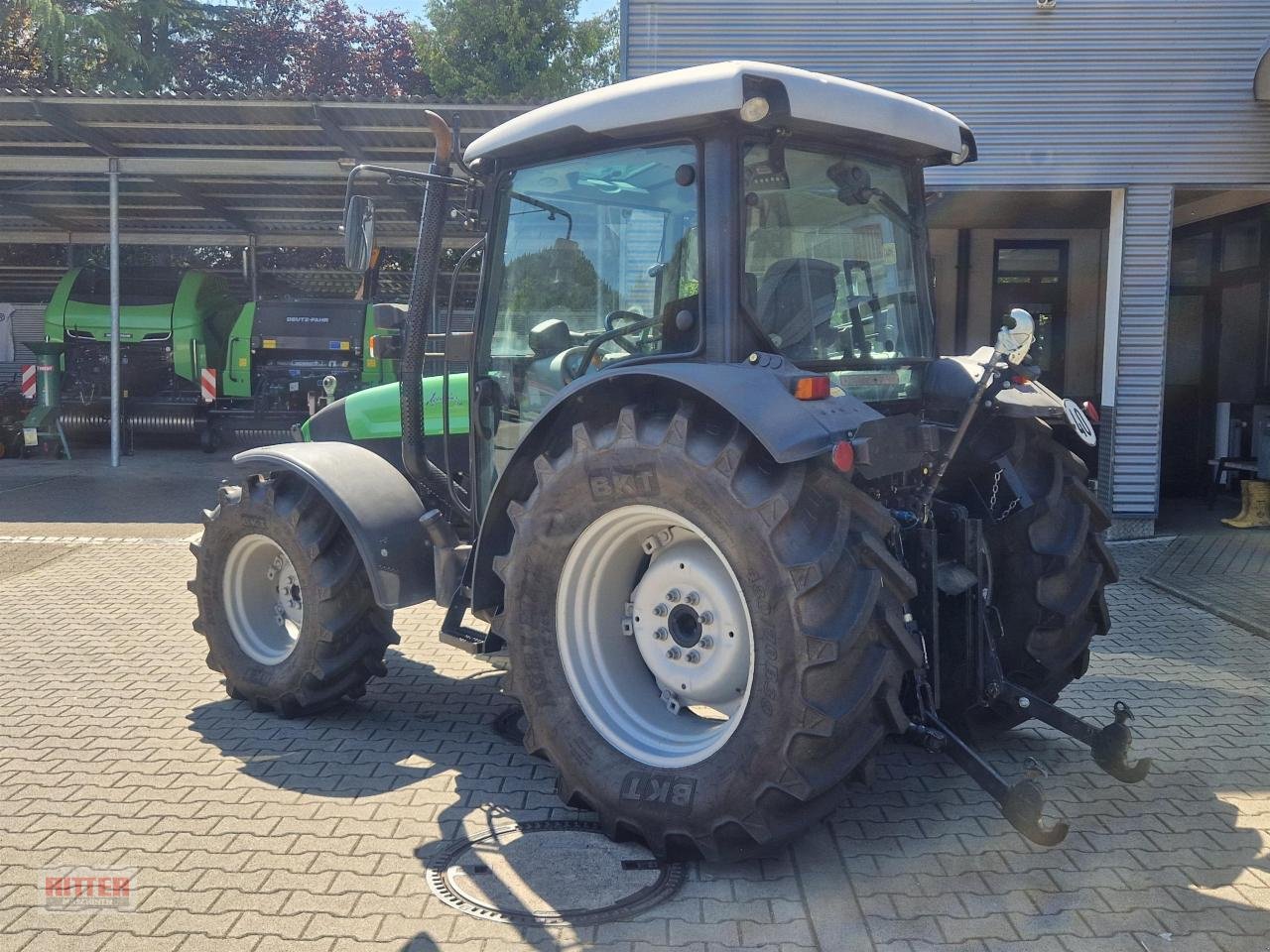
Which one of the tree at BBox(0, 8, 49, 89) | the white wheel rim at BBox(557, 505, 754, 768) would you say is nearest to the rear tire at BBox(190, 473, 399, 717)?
the white wheel rim at BBox(557, 505, 754, 768)

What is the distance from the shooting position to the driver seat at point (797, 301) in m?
3.55

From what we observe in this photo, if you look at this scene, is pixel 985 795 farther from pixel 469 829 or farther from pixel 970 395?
pixel 469 829

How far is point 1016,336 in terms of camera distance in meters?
3.49

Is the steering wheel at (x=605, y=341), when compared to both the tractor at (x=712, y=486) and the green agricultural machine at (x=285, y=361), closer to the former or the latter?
the tractor at (x=712, y=486)

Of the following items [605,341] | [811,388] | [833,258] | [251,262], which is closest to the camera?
[811,388]

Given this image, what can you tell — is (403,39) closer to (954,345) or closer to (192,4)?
(192,4)

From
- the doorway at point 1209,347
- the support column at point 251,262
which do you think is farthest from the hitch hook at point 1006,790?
the support column at point 251,262

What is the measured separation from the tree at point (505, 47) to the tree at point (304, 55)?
1.30 metres

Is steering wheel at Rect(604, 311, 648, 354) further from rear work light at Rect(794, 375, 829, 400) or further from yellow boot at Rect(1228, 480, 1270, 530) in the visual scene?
yellow boot at Rect(1228, 480, 1270, 530)

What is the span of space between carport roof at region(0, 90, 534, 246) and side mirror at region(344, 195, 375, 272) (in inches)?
276

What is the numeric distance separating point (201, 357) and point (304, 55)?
14383 mm

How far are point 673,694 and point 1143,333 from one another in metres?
7.17

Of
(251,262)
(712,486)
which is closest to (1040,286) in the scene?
(712,486)

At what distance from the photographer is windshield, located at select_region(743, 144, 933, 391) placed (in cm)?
351
